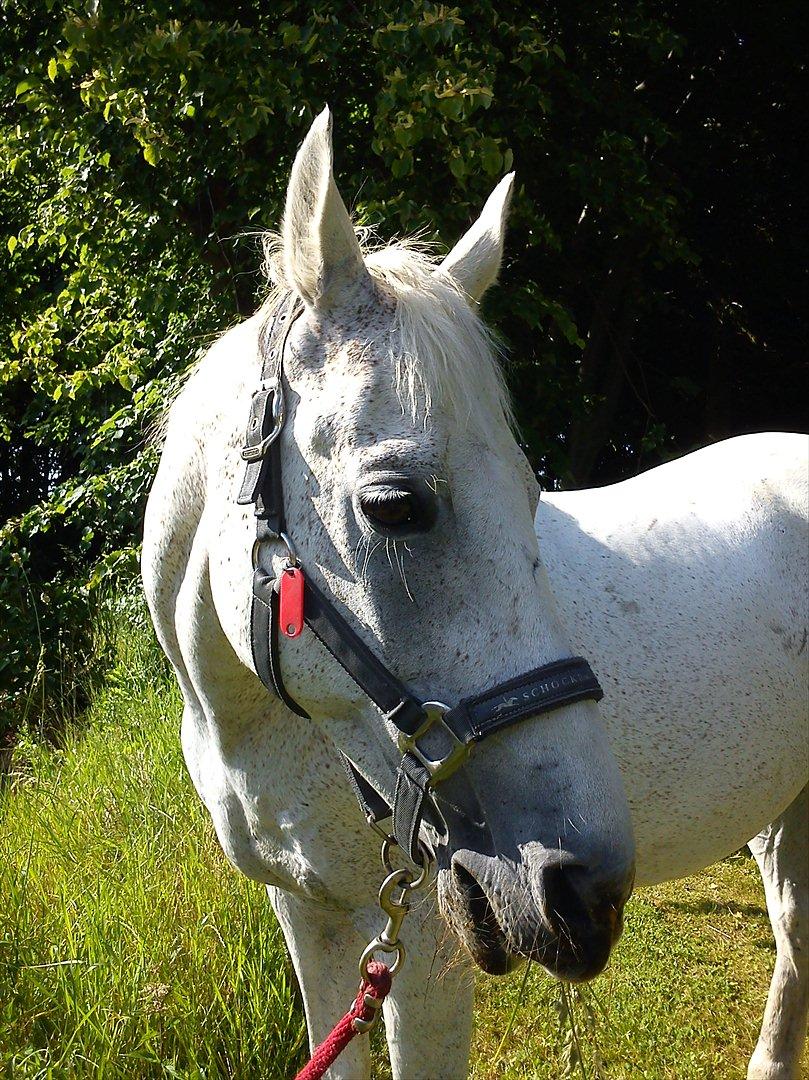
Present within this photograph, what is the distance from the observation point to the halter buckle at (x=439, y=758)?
1.33 m

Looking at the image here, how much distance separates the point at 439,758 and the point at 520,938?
0.28 meters

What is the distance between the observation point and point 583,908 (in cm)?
128

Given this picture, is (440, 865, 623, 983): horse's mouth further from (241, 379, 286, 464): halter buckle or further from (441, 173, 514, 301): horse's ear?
(441, 173, 514, 301): horse's ear

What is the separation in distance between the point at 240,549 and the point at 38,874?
253cm

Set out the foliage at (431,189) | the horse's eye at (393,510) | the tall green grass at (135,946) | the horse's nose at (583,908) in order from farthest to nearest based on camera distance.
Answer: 1. the foliage at (431,189)
2. the tall green grass at (135,946)
3. the horse's eye at (393,510)
4. the horse's nose at (583,908)

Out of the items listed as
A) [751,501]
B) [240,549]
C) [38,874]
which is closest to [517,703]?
[240,549]

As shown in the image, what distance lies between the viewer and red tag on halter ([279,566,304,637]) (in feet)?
4.79

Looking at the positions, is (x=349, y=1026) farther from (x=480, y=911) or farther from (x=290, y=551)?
(x=290, y=551)

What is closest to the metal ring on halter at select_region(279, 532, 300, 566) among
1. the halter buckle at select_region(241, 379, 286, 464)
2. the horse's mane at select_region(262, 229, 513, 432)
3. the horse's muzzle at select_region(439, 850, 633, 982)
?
the halter buckle at select_region(241, 379, 286, 464)

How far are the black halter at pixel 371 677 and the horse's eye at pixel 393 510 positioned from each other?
→ 0.55 feet

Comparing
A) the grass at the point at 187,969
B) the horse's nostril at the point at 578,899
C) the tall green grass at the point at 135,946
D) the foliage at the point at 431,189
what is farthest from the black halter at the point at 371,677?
the foliage at the point at 431,189

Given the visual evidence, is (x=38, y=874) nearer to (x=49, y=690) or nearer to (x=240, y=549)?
(x=240, y=549)

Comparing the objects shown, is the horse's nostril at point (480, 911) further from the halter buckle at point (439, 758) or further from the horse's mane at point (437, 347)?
the horse's mane at point (437, 347)

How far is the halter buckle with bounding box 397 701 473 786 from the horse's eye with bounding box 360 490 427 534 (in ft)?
0.91
